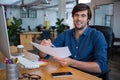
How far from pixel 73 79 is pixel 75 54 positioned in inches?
27.1

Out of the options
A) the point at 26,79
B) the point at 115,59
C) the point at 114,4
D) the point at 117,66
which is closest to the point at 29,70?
the point at 26,79

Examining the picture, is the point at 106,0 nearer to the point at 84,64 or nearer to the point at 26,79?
the point at 84,64

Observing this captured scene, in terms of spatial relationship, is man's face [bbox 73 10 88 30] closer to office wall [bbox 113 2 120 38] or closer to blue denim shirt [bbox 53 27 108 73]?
blue denim shirt [bbox 53 27 108 73]

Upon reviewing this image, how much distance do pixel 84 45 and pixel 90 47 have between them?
0.23ft

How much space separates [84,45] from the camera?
6.09ft

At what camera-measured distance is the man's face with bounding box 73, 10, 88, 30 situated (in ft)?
6.24

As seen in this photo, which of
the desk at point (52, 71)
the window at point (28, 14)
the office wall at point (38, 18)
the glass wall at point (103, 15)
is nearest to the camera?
the desk at point (52, 71)

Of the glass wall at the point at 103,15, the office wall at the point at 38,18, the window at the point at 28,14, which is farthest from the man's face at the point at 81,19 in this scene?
the window at the point at 28,14

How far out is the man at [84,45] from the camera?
1642 millimetres

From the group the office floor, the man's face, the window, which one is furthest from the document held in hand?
the window

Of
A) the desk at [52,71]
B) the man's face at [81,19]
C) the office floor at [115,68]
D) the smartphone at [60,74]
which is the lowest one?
the office floor at [115,68]

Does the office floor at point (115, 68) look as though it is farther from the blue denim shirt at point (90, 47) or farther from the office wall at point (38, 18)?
the office wall at point (38, 18)

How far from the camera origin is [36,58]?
174 cm

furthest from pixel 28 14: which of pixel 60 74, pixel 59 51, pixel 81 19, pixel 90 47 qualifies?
pixel 60 74
